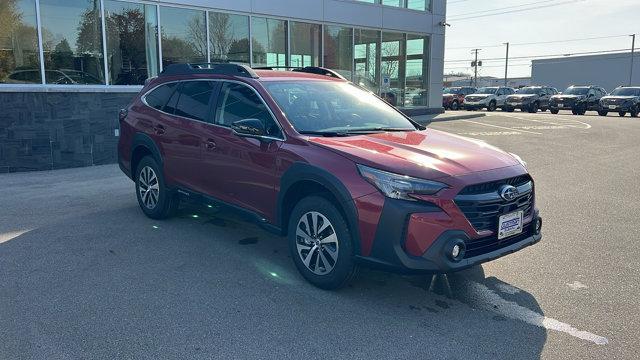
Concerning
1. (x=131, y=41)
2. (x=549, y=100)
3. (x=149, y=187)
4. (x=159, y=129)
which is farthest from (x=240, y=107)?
(x=549, y=100)

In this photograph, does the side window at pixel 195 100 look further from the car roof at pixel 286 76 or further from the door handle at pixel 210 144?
the car roof at pixel 286 76

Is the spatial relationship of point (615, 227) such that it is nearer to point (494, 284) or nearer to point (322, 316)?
point (494, 284)

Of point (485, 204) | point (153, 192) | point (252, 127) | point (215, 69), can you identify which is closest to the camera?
point (485, 204)

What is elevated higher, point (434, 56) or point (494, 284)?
point (434, 56)

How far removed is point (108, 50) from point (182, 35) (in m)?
2.08

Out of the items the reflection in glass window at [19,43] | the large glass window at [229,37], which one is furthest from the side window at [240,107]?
the large glass window at [229,37]

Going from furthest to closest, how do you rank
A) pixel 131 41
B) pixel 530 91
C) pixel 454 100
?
pixel 454 100
pixel 530 91
pixel 131 41

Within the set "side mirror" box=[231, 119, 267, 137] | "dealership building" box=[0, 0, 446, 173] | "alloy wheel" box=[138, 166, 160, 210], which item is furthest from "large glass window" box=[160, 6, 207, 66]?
Result: "side mirror" box=[231, 119, 267, 137]

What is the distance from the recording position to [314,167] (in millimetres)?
4023

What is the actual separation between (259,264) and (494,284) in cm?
210

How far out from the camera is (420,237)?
355 cm

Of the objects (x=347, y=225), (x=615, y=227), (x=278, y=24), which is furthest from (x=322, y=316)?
(x=278, y=24)

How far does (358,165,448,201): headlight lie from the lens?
11.8 ft

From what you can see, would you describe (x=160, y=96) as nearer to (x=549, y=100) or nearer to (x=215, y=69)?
(x=215, y=69)
